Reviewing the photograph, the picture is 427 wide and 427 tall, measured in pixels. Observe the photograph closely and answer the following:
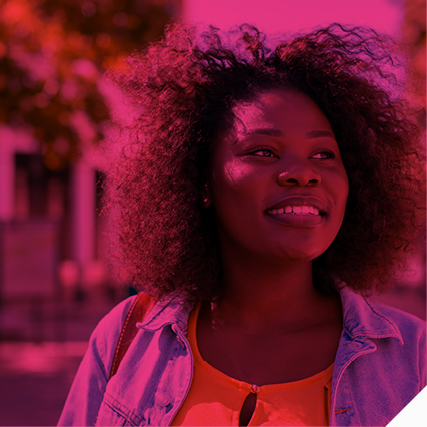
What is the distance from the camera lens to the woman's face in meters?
1.85

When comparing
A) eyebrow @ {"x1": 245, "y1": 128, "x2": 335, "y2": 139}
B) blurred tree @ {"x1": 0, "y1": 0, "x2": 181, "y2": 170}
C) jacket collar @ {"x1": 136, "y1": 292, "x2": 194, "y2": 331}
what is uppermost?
blurred tree @ {"x1": 0, "y1": 0, "x2": 181, "y2": 170}

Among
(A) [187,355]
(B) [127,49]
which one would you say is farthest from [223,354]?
(B) [127,49]

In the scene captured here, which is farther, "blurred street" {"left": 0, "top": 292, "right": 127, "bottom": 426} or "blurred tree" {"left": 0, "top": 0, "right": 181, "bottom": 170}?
"blurred tree" {"left": 0, "top": 0, "right": 181, "bottom": 170}

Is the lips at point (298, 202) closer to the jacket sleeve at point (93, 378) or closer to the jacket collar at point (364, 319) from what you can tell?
the jacket collar at point (364, 319)

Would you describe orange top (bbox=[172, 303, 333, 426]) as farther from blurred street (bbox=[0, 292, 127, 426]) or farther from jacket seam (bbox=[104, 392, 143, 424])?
blurred street (bbox=[0, 292, 127, 426])

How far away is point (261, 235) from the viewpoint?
6.15 feet

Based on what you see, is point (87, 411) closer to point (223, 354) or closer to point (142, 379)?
point (142, 379)

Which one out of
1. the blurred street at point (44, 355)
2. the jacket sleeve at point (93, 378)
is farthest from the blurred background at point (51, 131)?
the jacket sleeve at point (93, 378)

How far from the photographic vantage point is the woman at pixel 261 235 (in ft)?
6.05

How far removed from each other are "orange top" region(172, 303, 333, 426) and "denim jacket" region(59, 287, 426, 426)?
0.12 feet

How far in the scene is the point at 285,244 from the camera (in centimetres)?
185

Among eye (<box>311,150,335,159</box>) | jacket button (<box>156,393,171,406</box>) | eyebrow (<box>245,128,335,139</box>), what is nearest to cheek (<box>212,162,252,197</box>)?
eyebrow (<box>245,128,335,139</box>)

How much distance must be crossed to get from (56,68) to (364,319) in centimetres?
889

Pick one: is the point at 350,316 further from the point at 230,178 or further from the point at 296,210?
the point at 230,178
